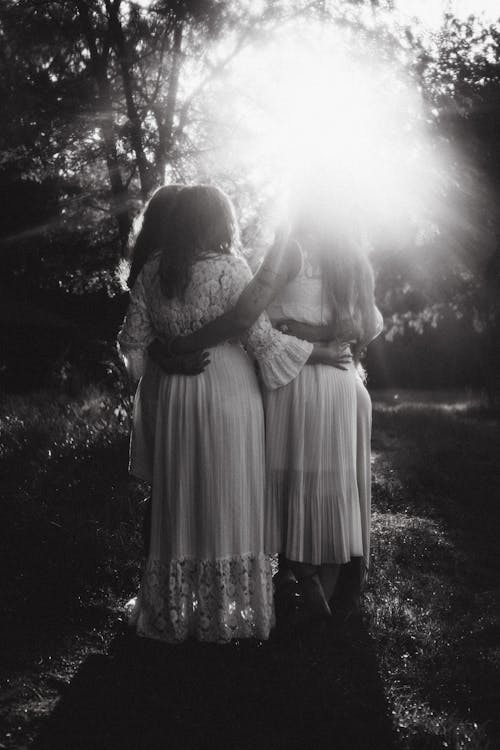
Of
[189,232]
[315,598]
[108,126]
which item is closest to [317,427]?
[315,598]

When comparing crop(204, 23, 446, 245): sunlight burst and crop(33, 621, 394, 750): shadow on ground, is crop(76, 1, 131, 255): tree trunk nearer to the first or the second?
crop(204, 23, 446, 245): sunlight burst

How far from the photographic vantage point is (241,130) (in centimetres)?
945

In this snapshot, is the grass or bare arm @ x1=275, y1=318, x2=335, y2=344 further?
bare arm @ x1=275, y1=318, x2=335, y2=344

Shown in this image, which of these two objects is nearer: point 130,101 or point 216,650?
point 216,650

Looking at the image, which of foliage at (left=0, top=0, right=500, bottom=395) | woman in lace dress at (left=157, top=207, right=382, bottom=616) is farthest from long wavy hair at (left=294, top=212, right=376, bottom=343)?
foliage at (left=0, top=0, right=500, bottom=395)

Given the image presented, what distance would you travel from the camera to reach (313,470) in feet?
12.5

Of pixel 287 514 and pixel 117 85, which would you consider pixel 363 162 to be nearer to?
pixel 117 85

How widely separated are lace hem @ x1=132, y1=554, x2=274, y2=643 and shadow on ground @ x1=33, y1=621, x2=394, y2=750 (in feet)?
0.26

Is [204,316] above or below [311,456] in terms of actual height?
above

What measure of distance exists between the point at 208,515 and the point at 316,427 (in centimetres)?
67

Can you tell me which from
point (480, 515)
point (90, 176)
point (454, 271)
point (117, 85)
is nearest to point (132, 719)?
point (480, 515)

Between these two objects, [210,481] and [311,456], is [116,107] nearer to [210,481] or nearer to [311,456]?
[311,456]

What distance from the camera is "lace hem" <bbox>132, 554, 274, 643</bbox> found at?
3.52 metres

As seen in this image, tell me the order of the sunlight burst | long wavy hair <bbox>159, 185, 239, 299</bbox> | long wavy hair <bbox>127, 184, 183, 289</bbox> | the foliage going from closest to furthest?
long wavy hair <bbox>159, 185, 239, 299</bbox>, long wavy hair <bbox>127, 184, 183, 289</bbox>, the foliage, the sunlight burst
